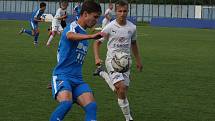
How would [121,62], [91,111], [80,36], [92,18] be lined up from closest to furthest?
1. [80,36]
2. [91,111]
3. [92,18]
4. [121,62]

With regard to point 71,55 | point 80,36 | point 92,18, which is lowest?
point 71,55

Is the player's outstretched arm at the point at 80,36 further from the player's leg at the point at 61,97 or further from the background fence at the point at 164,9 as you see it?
the background fence at the point at 164,9

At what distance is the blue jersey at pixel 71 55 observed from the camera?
743 cm

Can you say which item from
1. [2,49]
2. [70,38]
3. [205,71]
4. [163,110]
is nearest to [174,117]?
[163,110]

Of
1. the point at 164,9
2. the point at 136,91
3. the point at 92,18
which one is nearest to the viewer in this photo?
the point at 92,18

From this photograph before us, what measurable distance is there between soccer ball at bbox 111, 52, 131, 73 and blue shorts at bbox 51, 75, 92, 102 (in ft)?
6.70

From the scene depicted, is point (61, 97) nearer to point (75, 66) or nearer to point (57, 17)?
point (75, 66)

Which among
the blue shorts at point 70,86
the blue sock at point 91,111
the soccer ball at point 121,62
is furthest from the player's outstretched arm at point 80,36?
the soccer ball at point 121,62

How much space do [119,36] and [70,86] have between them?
7.54 ft

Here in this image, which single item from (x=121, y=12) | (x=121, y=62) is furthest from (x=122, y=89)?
(x=121, y=12)

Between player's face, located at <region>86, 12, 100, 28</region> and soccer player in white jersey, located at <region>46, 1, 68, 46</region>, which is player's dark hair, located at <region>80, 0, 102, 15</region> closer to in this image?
player's face, located at <region>86, 12, 100, 28</region>

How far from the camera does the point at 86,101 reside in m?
7.32

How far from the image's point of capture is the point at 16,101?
10.9 metres

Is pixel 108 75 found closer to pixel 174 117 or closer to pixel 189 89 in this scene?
pixel 174 117
